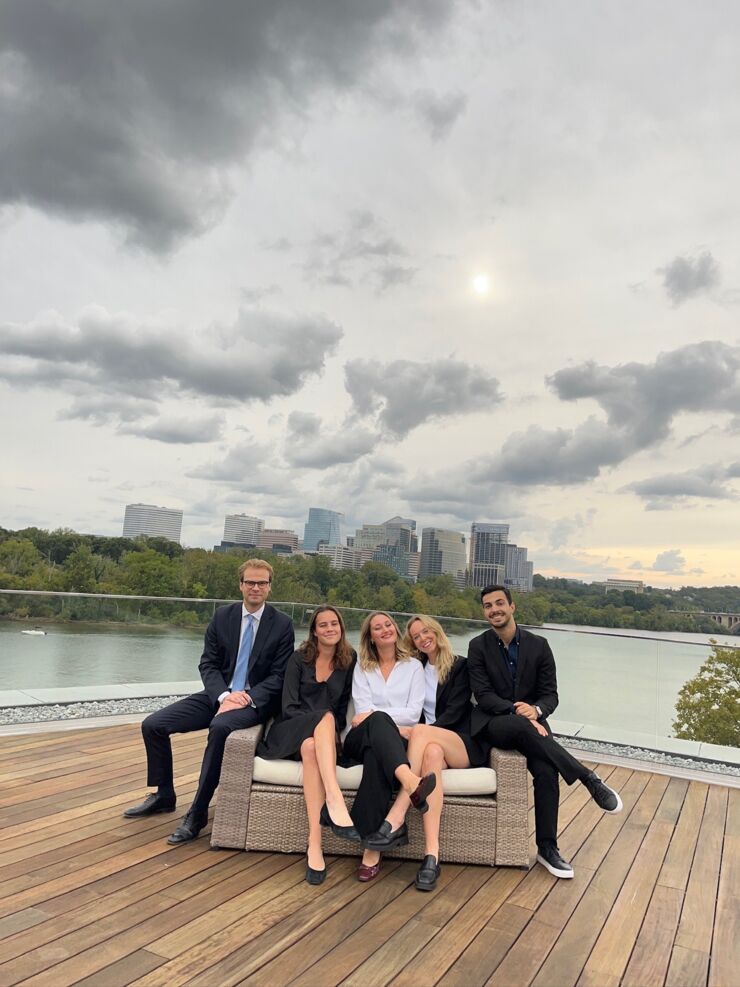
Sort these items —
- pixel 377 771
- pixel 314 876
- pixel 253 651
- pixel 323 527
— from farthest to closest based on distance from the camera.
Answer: pixel 323 527 → pixel 253 651 → pixel 377 771 → pixel 314 876

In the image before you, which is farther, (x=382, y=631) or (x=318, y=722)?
(x=382, y=631)

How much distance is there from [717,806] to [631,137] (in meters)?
8.38

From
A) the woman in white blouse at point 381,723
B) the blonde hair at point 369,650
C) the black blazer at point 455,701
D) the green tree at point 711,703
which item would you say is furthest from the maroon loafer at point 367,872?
the green tree at point 711,703

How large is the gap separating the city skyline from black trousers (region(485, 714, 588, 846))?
734cm

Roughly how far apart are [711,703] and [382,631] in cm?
489

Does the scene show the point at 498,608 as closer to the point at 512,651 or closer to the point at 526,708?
the point at 512,651

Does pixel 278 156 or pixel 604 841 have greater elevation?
pixel 278 156

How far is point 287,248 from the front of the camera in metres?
12.0

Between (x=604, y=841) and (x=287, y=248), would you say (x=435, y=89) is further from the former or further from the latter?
(x=604, y=841)

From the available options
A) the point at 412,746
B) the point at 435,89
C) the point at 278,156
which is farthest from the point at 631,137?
the point at 412,746

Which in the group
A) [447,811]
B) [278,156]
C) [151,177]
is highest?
[278,156]

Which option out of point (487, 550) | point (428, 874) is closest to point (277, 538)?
point (487, 550)

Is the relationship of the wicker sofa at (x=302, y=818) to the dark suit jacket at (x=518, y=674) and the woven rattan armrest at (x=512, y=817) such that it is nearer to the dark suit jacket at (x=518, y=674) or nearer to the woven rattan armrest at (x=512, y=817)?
the woven rattan armrest at (x=512, y=817)

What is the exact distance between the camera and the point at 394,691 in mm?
3107
